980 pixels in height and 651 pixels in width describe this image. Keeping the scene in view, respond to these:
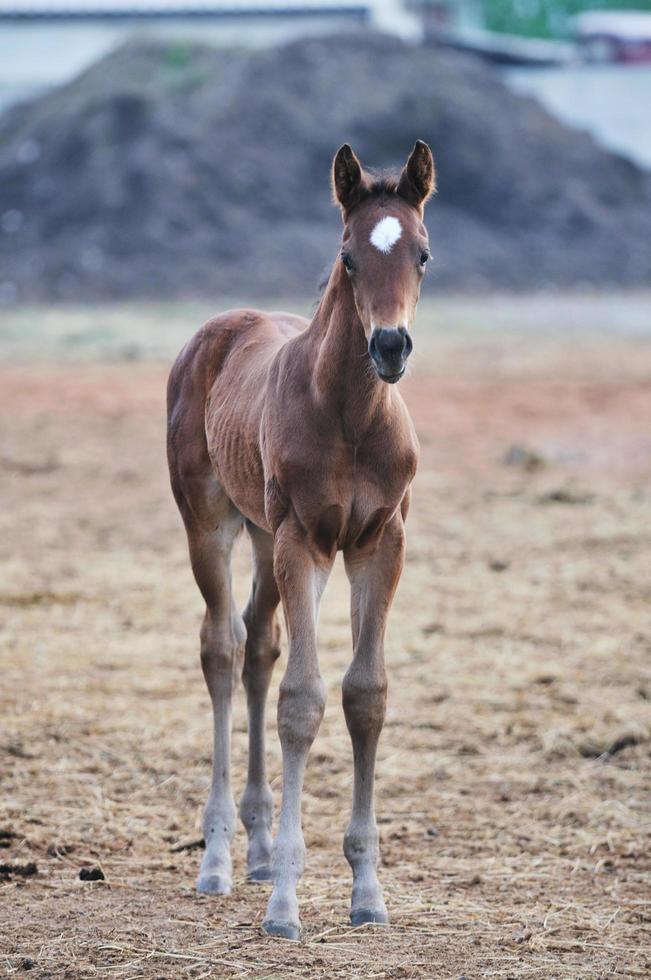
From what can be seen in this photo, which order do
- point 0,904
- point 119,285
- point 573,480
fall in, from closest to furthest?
1. point 0,904
2. point 573,480
3. point 119,285

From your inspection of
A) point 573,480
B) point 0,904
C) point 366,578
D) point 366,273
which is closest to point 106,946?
point 0,904

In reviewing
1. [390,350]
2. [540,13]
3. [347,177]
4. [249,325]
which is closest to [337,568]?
[249,325]

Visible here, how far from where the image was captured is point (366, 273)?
4043mm

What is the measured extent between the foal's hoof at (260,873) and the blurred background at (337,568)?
81mm

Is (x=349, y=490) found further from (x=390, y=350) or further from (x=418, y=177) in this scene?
(x=418, y=177)

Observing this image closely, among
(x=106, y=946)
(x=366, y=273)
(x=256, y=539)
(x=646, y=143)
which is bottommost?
(x=106, y=946)

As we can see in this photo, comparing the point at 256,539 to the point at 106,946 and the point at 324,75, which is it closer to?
the point at 106,946

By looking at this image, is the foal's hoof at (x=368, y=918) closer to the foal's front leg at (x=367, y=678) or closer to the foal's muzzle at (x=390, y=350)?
the foal's front leg at (x=367, y=678)

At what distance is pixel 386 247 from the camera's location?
405cm

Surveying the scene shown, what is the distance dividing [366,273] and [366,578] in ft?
3.47

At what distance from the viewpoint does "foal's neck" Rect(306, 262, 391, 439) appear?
428cm

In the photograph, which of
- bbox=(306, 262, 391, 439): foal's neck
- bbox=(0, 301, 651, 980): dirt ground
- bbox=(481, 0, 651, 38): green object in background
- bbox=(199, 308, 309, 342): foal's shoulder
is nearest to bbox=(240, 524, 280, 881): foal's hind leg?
bbox=(0, 301, 651, 980): dirt ground

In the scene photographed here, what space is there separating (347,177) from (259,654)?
6.61 feet

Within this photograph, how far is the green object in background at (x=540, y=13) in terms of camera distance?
5838 centimetres
